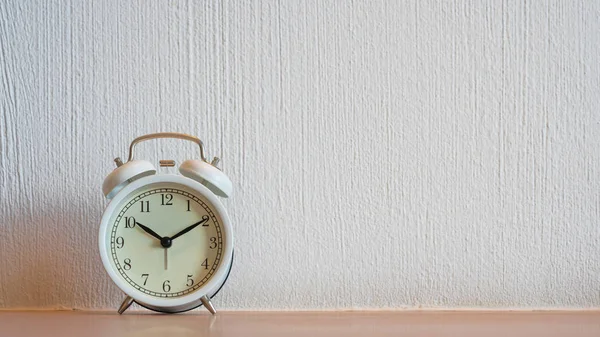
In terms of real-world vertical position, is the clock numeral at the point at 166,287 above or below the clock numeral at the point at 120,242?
below

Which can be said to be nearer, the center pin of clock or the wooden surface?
the wooden surface

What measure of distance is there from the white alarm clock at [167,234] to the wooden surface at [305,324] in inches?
1.6

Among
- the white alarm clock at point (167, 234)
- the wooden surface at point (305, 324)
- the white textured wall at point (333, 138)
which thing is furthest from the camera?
the white textured wall at point (333, 138)

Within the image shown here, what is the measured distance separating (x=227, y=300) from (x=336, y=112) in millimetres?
305

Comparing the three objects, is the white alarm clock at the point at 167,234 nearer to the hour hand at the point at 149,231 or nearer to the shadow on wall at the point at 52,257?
the hour hand at the point at 149,231

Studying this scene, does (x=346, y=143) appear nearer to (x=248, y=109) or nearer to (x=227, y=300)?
(x=248, y=109)

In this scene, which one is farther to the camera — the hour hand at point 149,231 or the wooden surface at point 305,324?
the hour hand at point 149,231

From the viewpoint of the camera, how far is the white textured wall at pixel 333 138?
37.9 inches

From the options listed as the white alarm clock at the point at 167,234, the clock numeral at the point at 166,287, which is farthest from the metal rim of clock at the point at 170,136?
the clock numeral at the point at 166,287

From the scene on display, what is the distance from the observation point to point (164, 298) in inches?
33.9

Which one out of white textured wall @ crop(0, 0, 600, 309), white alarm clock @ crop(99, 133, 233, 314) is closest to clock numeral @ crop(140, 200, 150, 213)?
white alarm clock @ crop(99, 133, 233, 314)

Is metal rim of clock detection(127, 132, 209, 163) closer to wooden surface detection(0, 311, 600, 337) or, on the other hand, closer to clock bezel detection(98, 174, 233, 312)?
clock bezel detection(98, 174, 233, 312)

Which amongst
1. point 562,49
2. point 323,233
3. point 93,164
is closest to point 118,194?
point 93,164

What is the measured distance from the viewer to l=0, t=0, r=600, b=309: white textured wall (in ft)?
3.16
